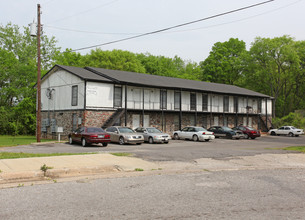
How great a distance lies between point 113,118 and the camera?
30.5 metres

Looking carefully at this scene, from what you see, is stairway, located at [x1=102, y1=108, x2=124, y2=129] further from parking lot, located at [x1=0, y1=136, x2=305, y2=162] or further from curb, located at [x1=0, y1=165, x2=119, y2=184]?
curb, located at [x1=0, y1=165, x2=119, y2=184]

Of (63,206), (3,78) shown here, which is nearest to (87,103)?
(63,206)

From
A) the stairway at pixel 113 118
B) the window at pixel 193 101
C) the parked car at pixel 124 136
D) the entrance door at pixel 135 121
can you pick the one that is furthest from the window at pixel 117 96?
the window at pixel 193 101

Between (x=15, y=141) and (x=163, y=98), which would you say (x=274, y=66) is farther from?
(x=15, y=141)

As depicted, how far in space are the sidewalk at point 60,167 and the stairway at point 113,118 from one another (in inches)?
704

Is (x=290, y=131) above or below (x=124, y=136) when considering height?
above

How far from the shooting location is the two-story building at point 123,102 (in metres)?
30.0

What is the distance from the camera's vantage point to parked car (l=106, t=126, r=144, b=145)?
23328mm

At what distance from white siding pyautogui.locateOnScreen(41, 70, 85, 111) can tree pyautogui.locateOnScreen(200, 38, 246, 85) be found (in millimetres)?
40807

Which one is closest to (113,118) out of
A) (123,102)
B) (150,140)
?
(123,102)

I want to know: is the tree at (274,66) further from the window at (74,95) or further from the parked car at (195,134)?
the window at (74,95)

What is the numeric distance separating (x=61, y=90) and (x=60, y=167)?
25329mm

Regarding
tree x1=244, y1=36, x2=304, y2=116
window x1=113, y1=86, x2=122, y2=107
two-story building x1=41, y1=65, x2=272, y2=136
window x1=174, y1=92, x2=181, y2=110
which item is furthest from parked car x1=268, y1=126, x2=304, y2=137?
window x1=113, y1=86, x2=122, y2=107

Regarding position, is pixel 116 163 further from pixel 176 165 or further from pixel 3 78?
pixel 3 78
